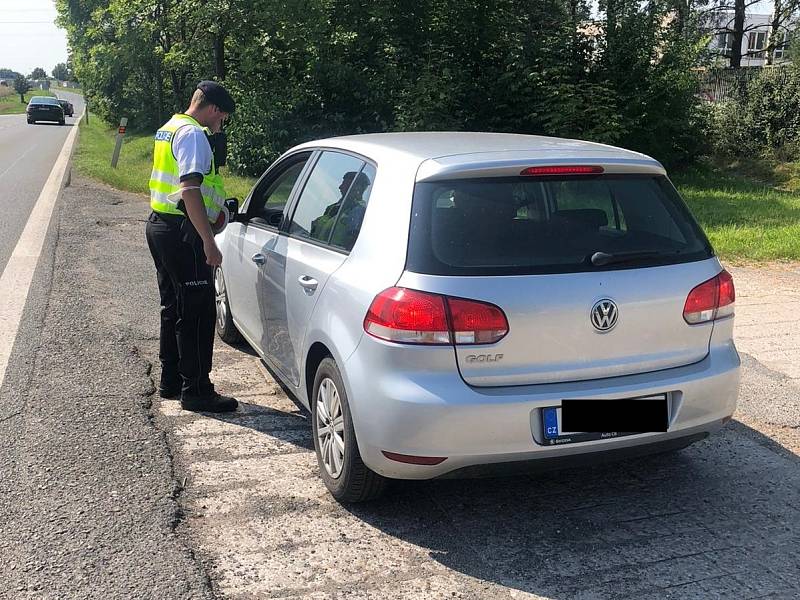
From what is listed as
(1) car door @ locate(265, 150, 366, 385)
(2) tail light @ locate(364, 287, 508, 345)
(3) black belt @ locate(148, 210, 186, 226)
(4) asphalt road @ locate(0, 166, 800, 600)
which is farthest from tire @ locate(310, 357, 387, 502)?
(3) black belt @ locate(148, 210, 186, 226)

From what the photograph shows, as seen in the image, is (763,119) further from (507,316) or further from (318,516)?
(318,516)

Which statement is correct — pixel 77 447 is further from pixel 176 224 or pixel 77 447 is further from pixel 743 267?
pixel 743 267

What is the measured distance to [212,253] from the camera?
4465 millimetres

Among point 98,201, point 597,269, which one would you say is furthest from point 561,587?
point 98,201

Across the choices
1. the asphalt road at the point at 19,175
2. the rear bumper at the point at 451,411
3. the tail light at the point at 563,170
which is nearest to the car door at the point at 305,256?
the rear bumper at the point at 451,411

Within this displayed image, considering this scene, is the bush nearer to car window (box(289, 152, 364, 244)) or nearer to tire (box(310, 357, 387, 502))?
car window (box(289, 152, 364, 244))

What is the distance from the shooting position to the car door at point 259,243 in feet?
15.3

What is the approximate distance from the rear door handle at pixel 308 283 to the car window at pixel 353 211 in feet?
0.65

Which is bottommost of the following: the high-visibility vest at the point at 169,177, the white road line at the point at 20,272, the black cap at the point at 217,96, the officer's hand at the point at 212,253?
the white road line at the point at 20,272

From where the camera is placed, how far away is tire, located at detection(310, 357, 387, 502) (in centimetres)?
343

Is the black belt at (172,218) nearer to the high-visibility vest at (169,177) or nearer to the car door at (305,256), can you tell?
the high-visibility vest at (169,177)

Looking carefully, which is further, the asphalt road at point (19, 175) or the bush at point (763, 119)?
the bush at point (763, 119)

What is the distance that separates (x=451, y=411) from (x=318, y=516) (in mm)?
888

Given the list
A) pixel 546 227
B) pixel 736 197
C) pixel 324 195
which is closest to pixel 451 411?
pixel 546 227
